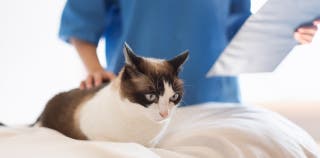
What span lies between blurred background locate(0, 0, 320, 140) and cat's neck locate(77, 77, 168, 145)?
2.26ft

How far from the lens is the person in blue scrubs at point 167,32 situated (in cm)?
92

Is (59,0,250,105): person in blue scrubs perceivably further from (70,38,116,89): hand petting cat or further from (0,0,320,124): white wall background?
(0,0,320,124): white wall background

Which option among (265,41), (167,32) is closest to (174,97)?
(265,41)

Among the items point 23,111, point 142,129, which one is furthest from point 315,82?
point 23,111

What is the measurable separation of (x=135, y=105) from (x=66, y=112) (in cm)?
15

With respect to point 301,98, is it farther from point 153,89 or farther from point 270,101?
point 153,89

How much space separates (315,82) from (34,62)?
87 cm

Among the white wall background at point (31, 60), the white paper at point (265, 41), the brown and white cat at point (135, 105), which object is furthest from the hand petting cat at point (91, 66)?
the white wall background at point (31, 60)

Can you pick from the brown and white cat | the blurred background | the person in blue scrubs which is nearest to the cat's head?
the brown and white cat

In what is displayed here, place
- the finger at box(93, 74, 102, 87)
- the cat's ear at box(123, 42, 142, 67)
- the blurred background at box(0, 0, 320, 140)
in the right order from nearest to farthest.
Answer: the cat's ear at box(123, 42, 142, 67), the finger at box(93, 74, 102, 87), the blurred background at box(0, 0, 320, 140)

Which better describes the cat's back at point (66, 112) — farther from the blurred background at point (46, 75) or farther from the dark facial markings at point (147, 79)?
the blurred background at point (46, 75)

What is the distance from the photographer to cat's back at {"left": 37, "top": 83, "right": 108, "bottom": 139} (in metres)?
0.73

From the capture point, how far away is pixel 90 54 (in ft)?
3.08

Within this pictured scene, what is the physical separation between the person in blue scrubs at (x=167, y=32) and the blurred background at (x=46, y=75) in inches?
16.1
